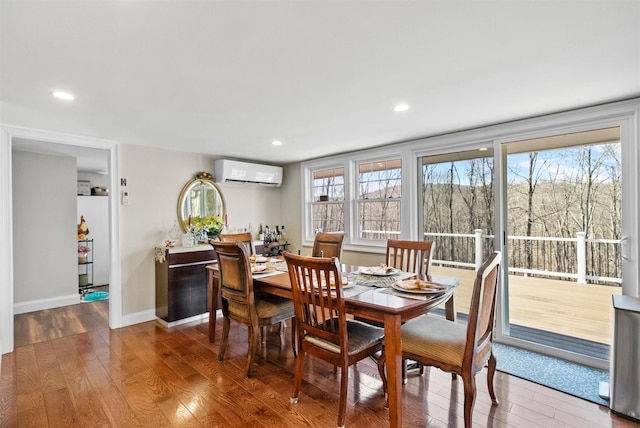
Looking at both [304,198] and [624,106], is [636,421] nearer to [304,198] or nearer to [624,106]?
[624,106]

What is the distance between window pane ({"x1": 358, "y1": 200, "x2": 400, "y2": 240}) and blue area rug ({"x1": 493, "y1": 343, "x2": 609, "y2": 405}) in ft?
5.98

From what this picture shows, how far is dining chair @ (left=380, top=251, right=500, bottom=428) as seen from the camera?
175 cm

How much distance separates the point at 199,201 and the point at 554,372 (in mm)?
4451

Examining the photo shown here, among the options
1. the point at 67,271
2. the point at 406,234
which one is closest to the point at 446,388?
the point at 406,234

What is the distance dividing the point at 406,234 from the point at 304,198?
6.42 ft

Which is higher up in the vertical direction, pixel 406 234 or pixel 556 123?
pixel 556 123

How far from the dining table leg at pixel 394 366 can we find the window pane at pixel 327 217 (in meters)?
3.06

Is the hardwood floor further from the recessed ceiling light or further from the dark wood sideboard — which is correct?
the recessed ceiling light

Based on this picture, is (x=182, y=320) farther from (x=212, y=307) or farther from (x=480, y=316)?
(x=480, y=316)

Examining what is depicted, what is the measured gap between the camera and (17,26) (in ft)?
4.84

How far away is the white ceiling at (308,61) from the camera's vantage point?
1409 millimetres

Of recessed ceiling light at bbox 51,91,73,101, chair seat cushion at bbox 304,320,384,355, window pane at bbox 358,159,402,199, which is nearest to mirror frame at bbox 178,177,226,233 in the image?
recessed ceiling light at bbox 51,91,73,101

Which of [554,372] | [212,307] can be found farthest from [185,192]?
[554,372]

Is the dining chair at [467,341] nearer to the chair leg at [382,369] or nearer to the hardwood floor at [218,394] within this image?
the chair leg at [382,369]
